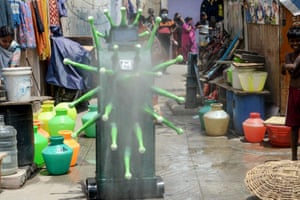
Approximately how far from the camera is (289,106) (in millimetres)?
6660

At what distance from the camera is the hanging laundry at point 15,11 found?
27.4ft

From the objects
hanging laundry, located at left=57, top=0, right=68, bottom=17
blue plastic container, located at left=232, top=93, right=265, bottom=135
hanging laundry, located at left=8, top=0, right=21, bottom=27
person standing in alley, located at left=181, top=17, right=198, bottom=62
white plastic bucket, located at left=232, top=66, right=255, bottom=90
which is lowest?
blue plastic container, located at left=232, top=93, right=265, bottom=135

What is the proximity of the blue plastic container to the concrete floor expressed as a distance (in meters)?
0.31

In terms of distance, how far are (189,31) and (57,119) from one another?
15.2 m

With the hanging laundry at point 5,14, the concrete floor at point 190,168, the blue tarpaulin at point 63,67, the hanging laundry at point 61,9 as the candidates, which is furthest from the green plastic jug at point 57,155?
the hanging laundry at point 61,9

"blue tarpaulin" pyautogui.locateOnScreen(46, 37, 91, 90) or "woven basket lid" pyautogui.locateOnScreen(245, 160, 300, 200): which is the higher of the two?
"blue tarpaulin" pyautogui.locateOnScreen(46, 37, 91, 90)

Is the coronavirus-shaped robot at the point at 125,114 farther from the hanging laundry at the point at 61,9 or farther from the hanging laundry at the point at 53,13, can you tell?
the hanging laundry at the point at 61,9

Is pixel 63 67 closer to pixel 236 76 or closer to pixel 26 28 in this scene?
pixel 26 28

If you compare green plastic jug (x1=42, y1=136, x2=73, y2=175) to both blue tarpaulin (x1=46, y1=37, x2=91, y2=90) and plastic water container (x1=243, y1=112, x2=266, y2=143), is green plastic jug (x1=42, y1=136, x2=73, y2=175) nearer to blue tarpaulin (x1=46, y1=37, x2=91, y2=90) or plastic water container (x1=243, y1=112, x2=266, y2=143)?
plastic water container (x1=243, y1=112, x2=266, y2=143)

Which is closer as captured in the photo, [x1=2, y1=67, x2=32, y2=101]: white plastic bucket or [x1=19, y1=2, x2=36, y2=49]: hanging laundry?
[x1=2, y1=67, x2=32, y2=101]: white plastic bucket

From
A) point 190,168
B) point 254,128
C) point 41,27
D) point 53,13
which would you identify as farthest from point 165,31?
point 190,168

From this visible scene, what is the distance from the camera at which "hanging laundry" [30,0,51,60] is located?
31.8 ft

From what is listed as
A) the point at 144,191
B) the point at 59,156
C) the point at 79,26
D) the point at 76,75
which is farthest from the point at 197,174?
the point at 79,26

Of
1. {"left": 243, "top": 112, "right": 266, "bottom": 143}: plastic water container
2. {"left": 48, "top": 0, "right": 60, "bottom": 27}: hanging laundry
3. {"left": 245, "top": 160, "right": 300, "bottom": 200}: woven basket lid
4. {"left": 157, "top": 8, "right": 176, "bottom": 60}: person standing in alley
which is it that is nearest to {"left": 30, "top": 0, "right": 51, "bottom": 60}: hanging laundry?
{"left": 48, "top": 0, "right": 60, "bottom": 27}: hanging laundry
